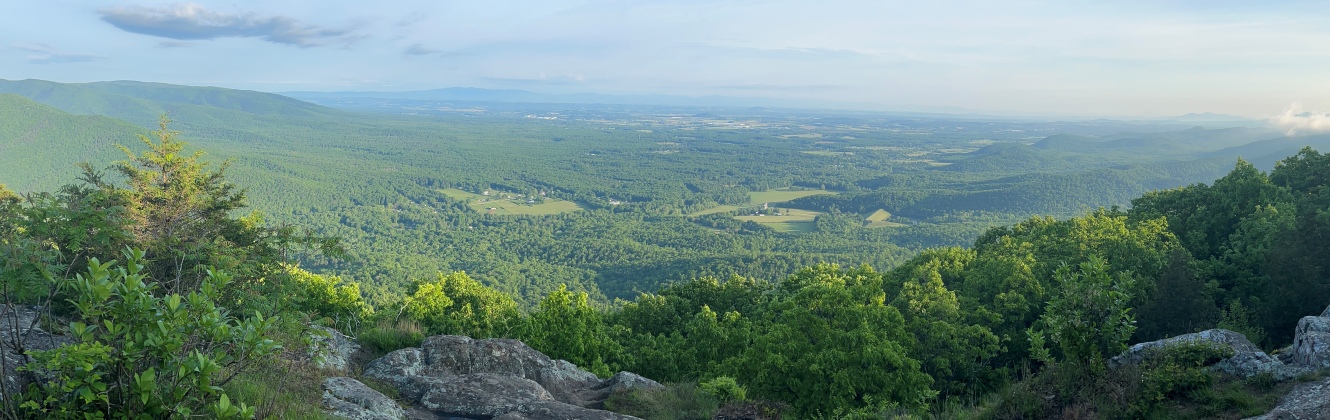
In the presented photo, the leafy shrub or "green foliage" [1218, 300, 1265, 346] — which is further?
"green foliage" [1218, 300, 1265, 346]

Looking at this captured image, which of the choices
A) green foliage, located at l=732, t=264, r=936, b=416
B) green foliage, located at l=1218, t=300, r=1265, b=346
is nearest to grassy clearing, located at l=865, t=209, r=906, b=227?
green foliage, located at l=1218, t=300, r=1265, b=346

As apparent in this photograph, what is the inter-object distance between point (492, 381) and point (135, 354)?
24.0 feet

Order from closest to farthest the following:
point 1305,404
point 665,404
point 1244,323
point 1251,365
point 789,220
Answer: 1. point 1305,404
2. point 1251,365
3. point 665,404
4. point 1244,323
5. point 789,220

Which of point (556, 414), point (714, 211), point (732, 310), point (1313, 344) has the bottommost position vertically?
point (714, 211)

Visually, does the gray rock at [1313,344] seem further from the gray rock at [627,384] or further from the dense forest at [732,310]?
the gray rock at [627,384]

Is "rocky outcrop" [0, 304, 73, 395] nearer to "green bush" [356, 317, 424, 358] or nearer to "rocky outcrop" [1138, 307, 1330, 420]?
"green bush" [356, 317, 424, 358]

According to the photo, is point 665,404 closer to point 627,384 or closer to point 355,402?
point 627,384

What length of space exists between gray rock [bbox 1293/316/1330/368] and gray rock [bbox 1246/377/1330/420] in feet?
3.26

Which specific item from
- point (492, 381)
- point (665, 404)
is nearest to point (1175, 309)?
point (665, 404)

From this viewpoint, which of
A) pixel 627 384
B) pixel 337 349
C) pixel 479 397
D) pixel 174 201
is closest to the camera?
pixel 479 397

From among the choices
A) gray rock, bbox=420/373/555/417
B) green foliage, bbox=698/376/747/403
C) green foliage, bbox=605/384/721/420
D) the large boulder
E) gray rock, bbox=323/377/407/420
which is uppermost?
the large boulder

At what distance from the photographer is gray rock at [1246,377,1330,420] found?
335 inches

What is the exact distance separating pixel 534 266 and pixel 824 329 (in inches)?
4173

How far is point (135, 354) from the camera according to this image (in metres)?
4.61
